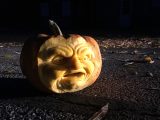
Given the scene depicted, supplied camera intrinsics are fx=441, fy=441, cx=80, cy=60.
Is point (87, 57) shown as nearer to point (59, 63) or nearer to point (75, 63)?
point (75, 63)

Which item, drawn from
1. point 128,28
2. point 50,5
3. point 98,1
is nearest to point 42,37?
point 128,28

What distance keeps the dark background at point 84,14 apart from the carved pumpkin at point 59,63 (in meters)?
16.8

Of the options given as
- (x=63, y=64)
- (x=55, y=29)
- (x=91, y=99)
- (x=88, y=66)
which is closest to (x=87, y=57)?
(x=88, y=66)

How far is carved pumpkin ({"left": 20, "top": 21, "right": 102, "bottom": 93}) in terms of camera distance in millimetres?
5801

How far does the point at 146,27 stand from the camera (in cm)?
2395

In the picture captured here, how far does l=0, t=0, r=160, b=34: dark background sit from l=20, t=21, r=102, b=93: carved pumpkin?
16.8m

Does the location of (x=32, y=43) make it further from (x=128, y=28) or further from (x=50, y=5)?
(x=50, y=5)

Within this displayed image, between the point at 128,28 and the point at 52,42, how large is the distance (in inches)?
724

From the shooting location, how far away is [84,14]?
26500mm

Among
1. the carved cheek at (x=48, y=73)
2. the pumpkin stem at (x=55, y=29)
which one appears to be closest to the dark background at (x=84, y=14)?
the pumpkin stem at (x=55, y=29)

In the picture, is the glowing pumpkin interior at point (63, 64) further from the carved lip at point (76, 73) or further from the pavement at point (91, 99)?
the pavement at point (91, 99)

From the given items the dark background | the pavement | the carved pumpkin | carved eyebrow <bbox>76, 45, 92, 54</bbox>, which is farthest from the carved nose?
the dark background

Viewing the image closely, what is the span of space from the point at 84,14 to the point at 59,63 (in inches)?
821

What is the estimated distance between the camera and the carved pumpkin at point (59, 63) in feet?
19.0
